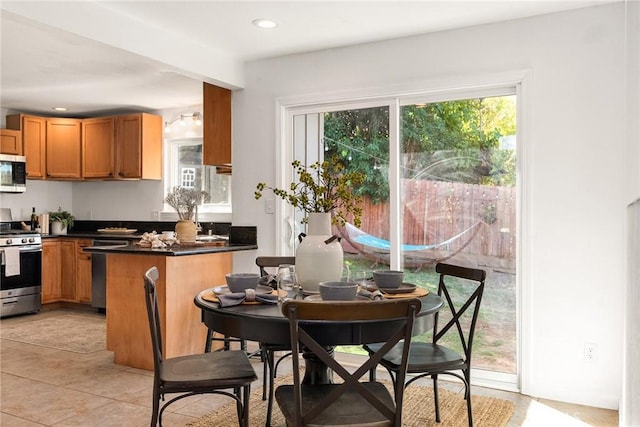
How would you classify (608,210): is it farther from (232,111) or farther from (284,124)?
(232,111)

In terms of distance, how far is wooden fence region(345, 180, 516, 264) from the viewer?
3.54 meters

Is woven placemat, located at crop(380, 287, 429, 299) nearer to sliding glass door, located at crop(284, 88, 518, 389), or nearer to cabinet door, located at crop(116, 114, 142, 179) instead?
sliding glass door, located at crop(284, 88, 518, 389)

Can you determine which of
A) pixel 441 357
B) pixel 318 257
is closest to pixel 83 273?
pixel 318 257

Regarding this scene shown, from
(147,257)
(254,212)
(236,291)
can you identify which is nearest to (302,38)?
(254,212)

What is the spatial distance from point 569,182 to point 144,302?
3.01 m

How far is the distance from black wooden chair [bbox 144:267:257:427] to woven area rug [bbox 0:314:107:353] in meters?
2.47

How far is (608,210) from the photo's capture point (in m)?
3.12

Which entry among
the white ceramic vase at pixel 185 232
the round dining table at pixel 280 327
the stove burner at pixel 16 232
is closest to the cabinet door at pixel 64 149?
the stove burner at pixel 16 232

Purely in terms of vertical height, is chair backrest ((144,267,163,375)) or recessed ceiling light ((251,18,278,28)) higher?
recessed ceiling light ((251,18,278,28))

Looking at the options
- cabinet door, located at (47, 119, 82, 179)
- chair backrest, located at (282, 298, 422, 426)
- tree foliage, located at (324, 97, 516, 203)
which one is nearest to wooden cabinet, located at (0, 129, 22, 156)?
cabinet door, located at (47, 119, 82, 179)

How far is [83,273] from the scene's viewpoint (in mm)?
6207

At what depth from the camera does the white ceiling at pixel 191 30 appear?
10.3ft

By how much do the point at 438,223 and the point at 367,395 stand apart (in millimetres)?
2108

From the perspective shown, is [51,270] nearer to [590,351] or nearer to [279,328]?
[279,328]
